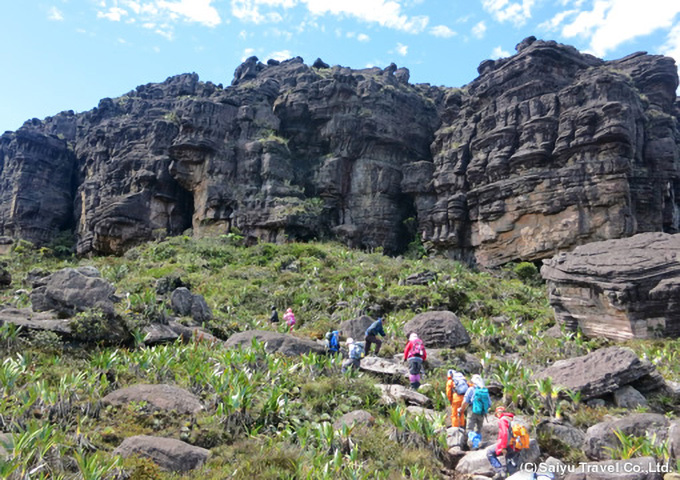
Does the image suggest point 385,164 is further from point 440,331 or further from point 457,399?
point 457,399

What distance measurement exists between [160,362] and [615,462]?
7.27 m

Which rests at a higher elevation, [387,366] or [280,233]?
[280,233]

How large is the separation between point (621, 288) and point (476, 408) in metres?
9.83

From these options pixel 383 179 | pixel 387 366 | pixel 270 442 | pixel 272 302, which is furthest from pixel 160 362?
pixel 383 179

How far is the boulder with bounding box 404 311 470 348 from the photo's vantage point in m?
12.5

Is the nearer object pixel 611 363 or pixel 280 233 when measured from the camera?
pixel 611 363

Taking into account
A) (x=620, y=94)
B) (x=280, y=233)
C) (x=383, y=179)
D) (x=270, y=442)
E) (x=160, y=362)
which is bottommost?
(x=270, y=442)

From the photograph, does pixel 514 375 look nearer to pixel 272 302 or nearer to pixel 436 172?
pixel 272 302

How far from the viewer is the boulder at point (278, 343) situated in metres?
10.2

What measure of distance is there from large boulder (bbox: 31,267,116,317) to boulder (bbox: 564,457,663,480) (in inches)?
363

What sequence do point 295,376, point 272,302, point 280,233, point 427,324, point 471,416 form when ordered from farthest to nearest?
point 280,233 < point 272,302 < point 427,324 < point 295,376 < point 471,416

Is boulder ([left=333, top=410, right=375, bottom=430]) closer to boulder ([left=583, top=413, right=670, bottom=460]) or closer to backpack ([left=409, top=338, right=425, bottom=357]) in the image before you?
backpack ([left=409, top=338, right=425, bottom=357])

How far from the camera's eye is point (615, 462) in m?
5.03

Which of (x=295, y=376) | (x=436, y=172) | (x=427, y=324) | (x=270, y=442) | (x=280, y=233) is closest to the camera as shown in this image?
(x=270, y=442)
